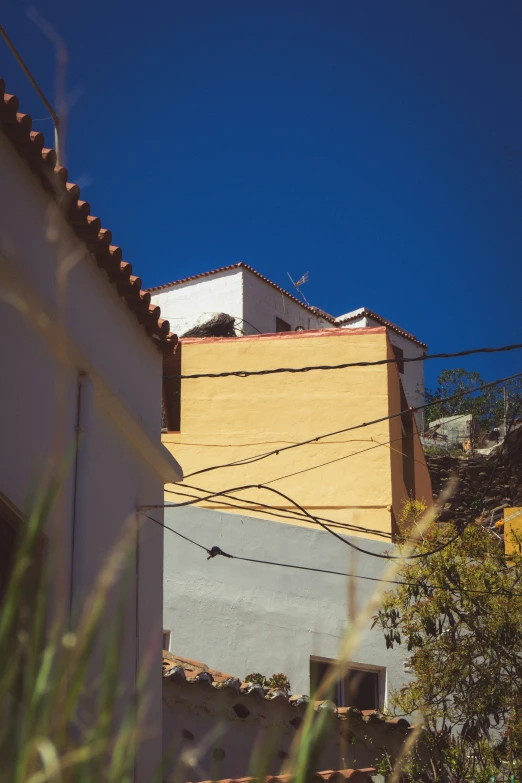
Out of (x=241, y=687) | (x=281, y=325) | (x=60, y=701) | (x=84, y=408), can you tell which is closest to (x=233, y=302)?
(x=281, y=325)

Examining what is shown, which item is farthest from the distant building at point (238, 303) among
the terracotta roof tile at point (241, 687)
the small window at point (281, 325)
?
the terracotta roof tile at point (241, 687)

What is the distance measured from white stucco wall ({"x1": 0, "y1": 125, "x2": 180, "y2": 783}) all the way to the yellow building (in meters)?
9.20

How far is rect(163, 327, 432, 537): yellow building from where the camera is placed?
17.1 meters

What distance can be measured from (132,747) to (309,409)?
1625 cm

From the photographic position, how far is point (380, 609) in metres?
9.87

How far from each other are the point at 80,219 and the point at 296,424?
37.7ft

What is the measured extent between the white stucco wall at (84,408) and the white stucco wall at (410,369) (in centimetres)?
2782

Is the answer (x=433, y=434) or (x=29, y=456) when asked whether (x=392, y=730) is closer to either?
(x=29, y=456)

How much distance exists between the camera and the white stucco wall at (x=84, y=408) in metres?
5.61

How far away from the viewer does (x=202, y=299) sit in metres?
30.5

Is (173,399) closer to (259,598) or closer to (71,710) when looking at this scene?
(259,598)

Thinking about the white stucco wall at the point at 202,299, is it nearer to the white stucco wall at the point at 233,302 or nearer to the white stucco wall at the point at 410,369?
the white stucco wall at the point at 233,302

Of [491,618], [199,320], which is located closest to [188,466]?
[491,618]

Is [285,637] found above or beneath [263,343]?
beneath
